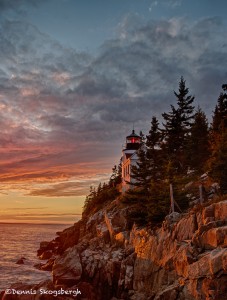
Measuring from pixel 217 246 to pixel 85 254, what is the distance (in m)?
17.2

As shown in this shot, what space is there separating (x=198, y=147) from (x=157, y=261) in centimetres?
2789

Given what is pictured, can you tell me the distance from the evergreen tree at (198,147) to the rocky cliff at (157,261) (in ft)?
51.2

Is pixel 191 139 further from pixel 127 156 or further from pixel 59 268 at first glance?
pixel 59 268

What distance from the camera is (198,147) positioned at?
44906mm

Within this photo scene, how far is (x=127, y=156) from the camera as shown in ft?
182

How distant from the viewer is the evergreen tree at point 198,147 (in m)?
43.8

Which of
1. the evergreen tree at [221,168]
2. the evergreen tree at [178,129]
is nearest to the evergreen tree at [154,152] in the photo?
the evergreen tree at [178,129]

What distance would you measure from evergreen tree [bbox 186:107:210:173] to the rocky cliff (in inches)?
615

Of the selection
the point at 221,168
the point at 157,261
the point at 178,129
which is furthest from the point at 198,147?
the point at 157,261

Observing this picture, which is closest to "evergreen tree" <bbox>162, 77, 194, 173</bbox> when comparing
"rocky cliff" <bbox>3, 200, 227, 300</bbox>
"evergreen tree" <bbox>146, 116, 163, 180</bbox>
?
"evergreen tree" <bbox>146, 116, 163, 180</bbox>

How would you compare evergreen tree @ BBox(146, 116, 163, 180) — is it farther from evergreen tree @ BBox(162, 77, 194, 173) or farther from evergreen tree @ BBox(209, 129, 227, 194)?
evergreen tree @ BBox(209, 129, 227, 194)

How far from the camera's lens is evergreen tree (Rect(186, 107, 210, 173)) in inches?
1722

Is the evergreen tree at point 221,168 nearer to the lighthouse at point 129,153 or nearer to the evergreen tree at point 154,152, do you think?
the evergreen tree at point 154,152

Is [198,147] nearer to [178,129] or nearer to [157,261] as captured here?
[178,129]
